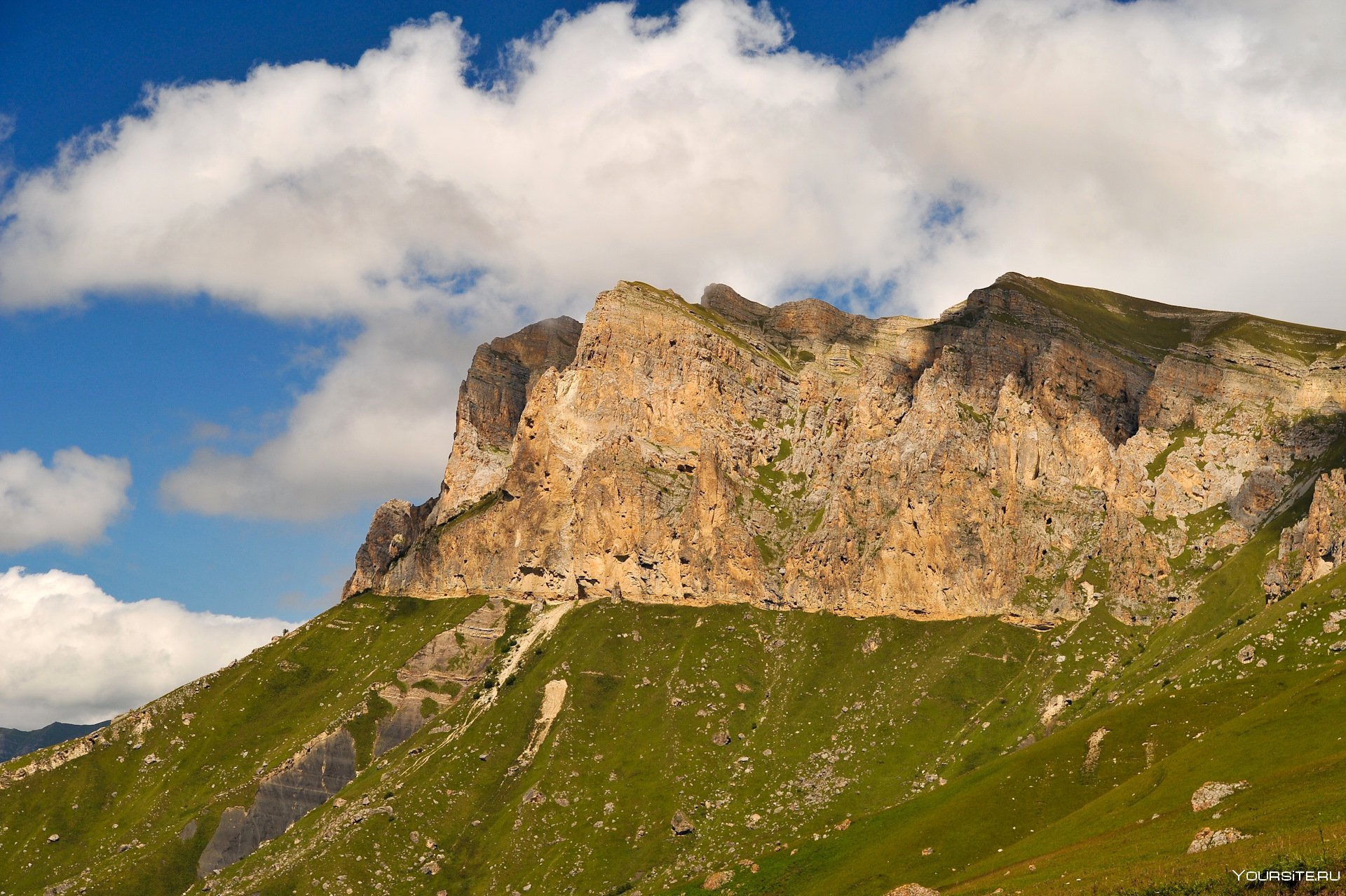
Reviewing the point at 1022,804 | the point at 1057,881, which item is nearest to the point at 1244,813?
the point at 1057,881

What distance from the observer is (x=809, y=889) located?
17875cm

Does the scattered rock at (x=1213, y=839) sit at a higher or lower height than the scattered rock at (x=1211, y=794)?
higher

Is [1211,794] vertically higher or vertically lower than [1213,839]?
lower

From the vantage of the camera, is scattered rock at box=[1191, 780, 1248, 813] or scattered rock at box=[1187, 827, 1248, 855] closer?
scattered rock at box=[1187, 827, 1248, 855]

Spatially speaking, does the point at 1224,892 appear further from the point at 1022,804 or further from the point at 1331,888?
the point at 1022,804

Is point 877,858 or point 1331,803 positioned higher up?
point 1331,803

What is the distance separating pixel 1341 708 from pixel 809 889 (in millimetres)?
82811

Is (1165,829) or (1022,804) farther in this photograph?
(1022,804)

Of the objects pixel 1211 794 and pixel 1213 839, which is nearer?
pixel 1213 839

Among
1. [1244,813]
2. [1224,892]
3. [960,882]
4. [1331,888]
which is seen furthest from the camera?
[960,882]

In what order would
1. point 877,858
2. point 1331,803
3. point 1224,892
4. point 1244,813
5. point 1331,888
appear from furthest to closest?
point 877,858 → point 1244,813 → point 1331,803 → point 1224,892 → point 1331,888

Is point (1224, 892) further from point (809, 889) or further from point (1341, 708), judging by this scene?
point (809, 889)

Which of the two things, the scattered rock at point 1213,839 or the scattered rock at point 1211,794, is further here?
the scattered rock at point 1211,794

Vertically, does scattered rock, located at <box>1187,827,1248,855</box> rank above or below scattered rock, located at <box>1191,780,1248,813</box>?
above
